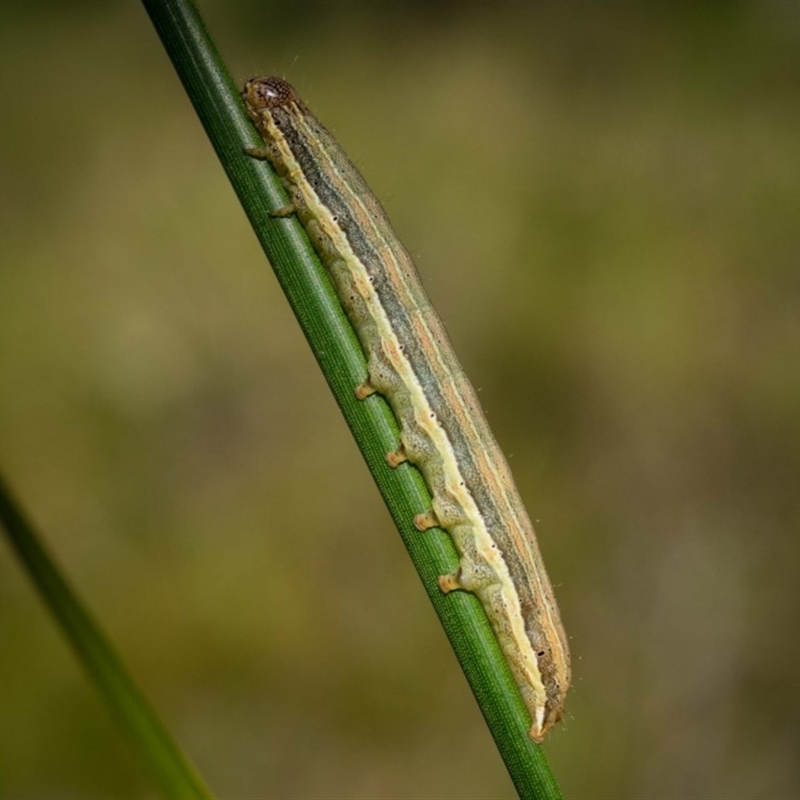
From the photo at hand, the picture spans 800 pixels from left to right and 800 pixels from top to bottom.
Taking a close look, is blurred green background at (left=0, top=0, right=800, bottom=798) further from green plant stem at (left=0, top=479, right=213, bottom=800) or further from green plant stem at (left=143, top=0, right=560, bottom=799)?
green plant stem at (left=0, top=479, right=213, bottom=800)

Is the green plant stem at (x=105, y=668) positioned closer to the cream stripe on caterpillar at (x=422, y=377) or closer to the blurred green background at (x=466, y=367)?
the cream stripe on caterpillar at (x=422, y=377)

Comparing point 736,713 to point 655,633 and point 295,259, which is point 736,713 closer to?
point 655,633

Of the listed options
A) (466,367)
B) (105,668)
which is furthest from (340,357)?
(466,367)

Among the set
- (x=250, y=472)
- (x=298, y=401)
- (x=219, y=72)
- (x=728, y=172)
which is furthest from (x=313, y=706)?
(x=728, y=172)

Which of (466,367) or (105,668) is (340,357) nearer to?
(105,668)

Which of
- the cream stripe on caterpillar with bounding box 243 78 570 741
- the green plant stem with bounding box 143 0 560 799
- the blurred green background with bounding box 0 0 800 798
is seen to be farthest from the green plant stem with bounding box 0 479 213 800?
the blurred green background with bounding box 0 0 800 798

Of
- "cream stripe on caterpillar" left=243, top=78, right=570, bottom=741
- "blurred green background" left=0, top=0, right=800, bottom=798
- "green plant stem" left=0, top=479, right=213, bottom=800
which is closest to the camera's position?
"green plant stem" left=0, top=479, right=213, bottom=800

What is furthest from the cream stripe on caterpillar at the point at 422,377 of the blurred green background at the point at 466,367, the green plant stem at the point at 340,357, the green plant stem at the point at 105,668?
the blurred green background at the point at 466,367
